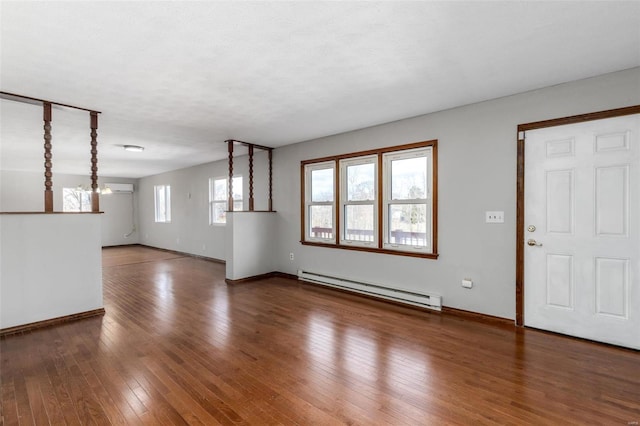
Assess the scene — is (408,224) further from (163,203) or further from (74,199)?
(74,199)

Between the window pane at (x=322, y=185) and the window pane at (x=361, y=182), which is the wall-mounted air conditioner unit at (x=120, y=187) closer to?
the window pane at (x=322, y=185)

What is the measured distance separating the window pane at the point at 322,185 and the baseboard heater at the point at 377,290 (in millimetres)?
1350

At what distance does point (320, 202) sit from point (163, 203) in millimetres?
6838

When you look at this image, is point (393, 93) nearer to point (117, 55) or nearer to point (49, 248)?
point (117, 55)

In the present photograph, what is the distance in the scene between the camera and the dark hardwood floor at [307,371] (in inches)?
77.9

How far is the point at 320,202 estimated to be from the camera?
213 inches

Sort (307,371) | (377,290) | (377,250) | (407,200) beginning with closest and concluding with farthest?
(307,371) → (407,200) → (377,290) → (377,250)

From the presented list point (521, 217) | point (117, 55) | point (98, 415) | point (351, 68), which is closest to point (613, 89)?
point (521, 217)

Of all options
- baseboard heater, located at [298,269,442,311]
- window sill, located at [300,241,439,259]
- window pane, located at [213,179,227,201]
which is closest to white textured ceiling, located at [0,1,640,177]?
window sill, located at [300,241,439,259]

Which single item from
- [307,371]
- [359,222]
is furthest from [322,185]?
[307,371]

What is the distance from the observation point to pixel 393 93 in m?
3.33

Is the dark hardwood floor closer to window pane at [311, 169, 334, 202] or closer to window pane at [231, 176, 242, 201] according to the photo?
window pane at [311, 169, 334, 202]

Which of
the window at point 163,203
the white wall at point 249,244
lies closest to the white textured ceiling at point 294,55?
the white wall at point 249,244

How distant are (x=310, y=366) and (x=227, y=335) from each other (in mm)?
1097
